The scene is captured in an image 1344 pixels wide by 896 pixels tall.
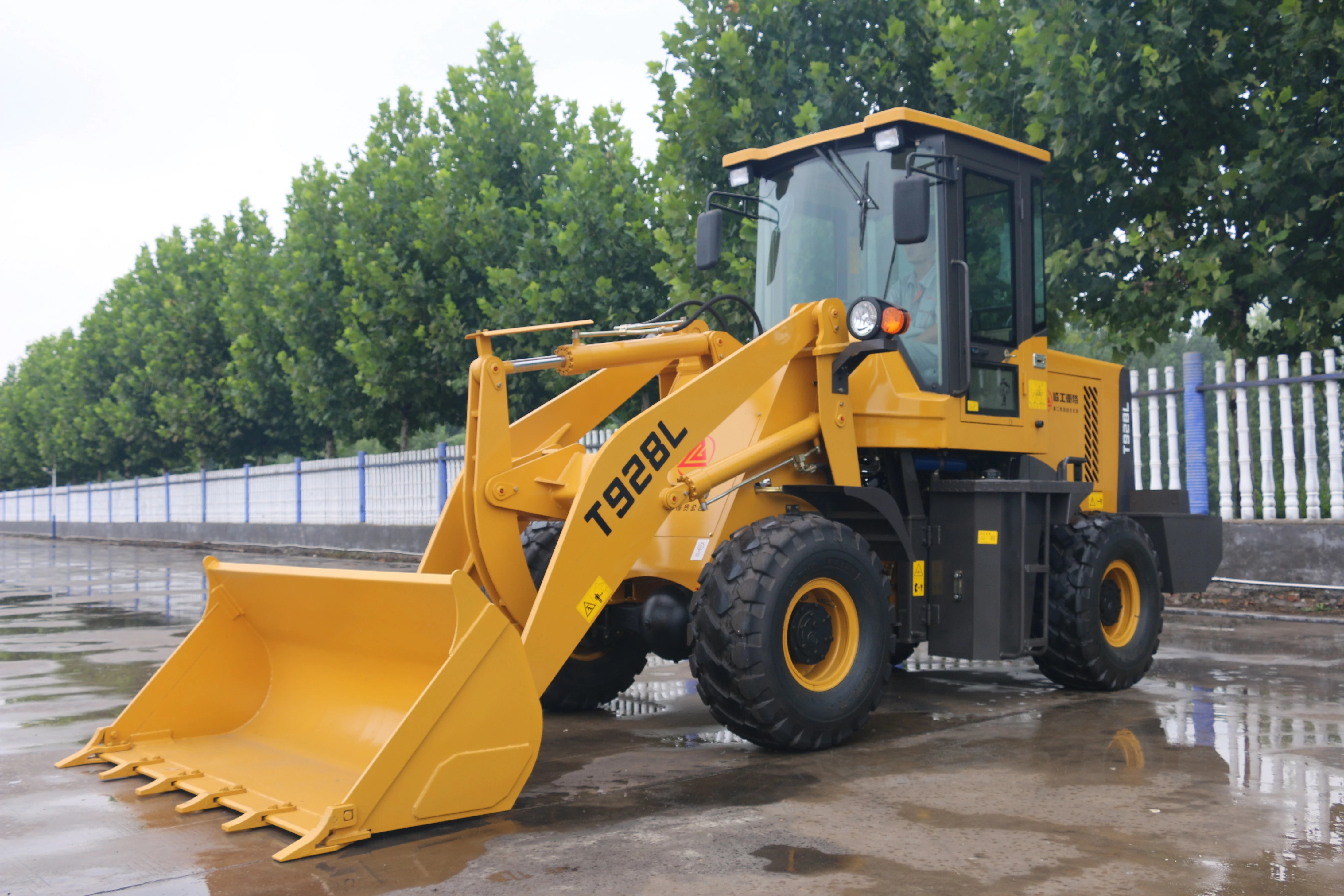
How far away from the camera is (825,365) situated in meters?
A: 6.05

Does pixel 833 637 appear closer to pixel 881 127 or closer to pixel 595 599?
pixel 595 599

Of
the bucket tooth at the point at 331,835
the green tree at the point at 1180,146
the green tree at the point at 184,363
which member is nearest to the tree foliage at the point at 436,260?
the green tree at the point at 184,363

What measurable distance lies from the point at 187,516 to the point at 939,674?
3202 centimetres

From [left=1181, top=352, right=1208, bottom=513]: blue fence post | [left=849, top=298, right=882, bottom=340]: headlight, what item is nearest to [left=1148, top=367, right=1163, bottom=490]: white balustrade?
[left=1181, top=352, right=1208, bottom=513]: blue fence post

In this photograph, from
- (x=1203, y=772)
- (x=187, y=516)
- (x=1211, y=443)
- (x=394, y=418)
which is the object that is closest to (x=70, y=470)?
(x=187, y=516)

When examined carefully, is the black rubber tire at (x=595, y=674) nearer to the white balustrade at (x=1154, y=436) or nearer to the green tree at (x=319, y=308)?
the white balustrade at (x=1154, y=436)

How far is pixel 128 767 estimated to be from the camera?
5.18m

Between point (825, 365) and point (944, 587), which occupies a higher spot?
point (825, 365)

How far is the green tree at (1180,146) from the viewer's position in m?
11.1

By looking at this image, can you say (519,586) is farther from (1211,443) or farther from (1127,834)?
(1211,443)

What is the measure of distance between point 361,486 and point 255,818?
21.1 m

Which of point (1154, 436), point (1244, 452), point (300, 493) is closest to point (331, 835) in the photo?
point (1244, 452)

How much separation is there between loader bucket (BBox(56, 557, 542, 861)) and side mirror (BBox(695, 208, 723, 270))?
295cm

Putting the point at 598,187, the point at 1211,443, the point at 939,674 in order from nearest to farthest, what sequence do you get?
the point at 939,674 < the point at 1211,443 < the point at 598,187
